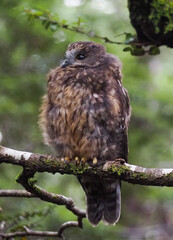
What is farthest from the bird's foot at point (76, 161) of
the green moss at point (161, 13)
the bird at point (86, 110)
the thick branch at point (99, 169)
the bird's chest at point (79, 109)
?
the green moss at point (161, 13)

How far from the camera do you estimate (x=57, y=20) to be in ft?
11.7

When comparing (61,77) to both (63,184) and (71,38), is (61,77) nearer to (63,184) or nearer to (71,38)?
(71,38)

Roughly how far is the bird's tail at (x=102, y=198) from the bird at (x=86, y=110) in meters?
0.12

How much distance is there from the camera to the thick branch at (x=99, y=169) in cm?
272

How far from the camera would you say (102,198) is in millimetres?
4305

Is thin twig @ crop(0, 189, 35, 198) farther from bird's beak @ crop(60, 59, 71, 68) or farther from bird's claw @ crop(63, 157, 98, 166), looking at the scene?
bird's beak @ crop(60, 59, 71, 68)

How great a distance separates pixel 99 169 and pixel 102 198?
1389 mm

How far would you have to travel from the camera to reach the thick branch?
8.93ft

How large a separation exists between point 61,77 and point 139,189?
323cm

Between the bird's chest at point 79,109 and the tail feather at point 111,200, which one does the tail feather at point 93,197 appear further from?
the bird's chest at point 79,109

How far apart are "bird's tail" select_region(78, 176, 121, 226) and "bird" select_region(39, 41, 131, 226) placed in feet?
0.41

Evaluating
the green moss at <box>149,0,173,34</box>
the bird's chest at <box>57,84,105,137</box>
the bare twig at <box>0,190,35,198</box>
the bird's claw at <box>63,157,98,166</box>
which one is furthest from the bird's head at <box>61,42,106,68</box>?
the bare twig at <box>0,190,35,198</box>

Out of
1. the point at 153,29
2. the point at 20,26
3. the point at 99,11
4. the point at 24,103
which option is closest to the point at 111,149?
the point at 153,29

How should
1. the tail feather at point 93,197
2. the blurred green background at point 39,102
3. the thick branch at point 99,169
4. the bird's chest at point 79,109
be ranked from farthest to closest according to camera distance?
the blurred green background at point 39,102, the tail feather at point 93,197, the bird's chest at point 79,109, the thick branch at point 99,169
